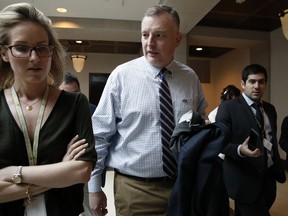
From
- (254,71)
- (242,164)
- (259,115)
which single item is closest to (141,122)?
(242,164)

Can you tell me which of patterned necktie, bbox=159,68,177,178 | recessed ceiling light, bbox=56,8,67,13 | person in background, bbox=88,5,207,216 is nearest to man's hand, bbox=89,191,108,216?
person in background, bbox=88,5,207,216

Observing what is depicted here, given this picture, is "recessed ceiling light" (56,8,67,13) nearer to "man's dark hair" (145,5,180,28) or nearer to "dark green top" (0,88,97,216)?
"man's dark hair" (145,5,180,28)

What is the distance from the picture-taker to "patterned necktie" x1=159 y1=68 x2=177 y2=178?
1358 mm

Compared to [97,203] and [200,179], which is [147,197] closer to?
[97,203]

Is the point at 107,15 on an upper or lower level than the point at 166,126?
upper

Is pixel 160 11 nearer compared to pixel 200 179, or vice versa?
pixel 200 179

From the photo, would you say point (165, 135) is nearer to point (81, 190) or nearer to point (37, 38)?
point (81, 190)

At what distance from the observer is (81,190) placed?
1.04 meters

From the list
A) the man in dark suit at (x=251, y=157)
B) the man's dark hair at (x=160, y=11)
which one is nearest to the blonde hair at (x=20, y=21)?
the man's dark hair at (x=160, y=11)

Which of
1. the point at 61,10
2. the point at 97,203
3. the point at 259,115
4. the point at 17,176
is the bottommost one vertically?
the point at 97,203

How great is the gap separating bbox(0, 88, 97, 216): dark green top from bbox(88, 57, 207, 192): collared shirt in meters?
0.37

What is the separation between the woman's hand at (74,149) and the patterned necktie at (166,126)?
1.59ft

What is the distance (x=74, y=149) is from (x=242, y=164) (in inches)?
60.0

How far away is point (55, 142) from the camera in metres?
0.97
